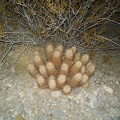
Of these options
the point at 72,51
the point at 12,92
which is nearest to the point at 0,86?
the point at 12,92

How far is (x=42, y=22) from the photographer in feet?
14.9

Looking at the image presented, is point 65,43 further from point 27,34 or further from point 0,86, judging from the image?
point 0,86

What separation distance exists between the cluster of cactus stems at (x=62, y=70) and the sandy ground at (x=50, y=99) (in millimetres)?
112

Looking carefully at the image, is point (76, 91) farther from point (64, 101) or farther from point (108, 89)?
point (108, 89)

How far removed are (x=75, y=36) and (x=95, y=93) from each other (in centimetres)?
114

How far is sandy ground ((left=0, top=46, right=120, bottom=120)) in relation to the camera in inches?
139

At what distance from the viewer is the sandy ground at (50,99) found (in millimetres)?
3520

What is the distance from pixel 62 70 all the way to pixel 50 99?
1.54 feet

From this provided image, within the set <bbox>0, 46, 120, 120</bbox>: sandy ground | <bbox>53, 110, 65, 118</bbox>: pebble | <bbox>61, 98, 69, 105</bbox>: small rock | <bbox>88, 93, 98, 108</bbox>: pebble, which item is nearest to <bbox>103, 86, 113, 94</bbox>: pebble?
<bbox>0, 46, 120, 120</bbox>: sandy ground

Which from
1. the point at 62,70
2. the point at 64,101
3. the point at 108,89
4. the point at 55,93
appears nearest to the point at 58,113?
the point at 64,101

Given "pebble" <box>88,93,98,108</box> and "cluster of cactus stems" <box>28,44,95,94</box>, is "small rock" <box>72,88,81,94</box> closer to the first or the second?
"cluster of cactus stems" <box>28,44,95,94</box>

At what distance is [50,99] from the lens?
367 cm

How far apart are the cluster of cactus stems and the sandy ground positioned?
11cm

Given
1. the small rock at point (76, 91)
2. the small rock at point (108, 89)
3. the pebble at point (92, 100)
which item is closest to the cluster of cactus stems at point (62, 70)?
the small rock at point (76, 91)
